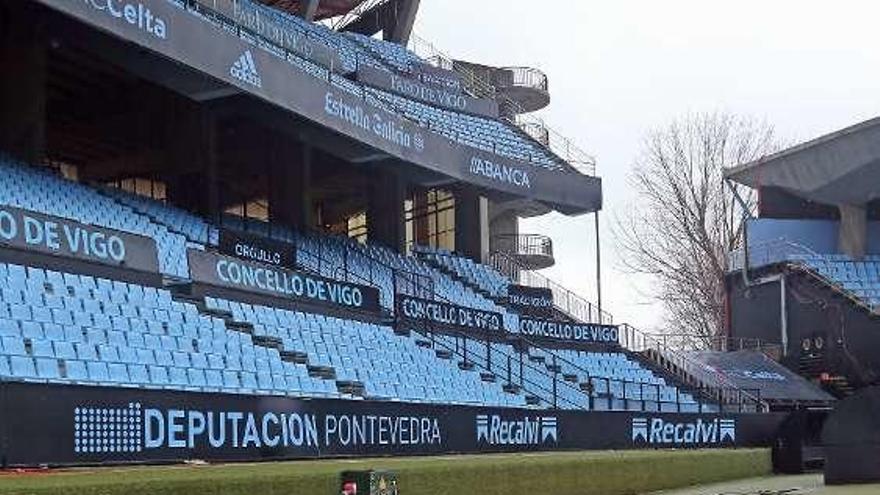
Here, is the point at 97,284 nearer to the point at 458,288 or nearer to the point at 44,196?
the point at 44,196

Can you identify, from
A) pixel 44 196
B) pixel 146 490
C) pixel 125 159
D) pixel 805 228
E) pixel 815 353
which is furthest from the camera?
pixel 805 228

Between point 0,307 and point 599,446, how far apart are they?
45.0ft

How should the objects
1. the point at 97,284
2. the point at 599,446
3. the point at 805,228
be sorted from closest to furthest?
the point at 97,284, the point at 599,446, the point at 805,228

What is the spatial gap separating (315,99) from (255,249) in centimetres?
456

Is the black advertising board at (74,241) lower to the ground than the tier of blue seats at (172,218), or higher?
lower

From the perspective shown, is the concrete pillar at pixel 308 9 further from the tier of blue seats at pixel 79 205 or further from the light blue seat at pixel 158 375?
the light blue seat at pixel 158 375

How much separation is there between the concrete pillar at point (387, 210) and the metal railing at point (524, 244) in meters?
12.4

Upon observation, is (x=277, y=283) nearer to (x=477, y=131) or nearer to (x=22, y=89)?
(x=22, y=89)

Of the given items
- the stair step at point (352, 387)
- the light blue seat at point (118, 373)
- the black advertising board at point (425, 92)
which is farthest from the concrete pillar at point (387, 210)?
the light blue seat at point (118, 373)

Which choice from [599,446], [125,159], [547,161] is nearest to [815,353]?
[547,161]

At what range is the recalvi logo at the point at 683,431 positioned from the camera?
26703 millimetres

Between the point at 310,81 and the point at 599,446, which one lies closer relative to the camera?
the point at 599,446

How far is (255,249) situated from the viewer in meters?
25.5

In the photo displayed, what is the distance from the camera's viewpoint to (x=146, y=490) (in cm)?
1036
